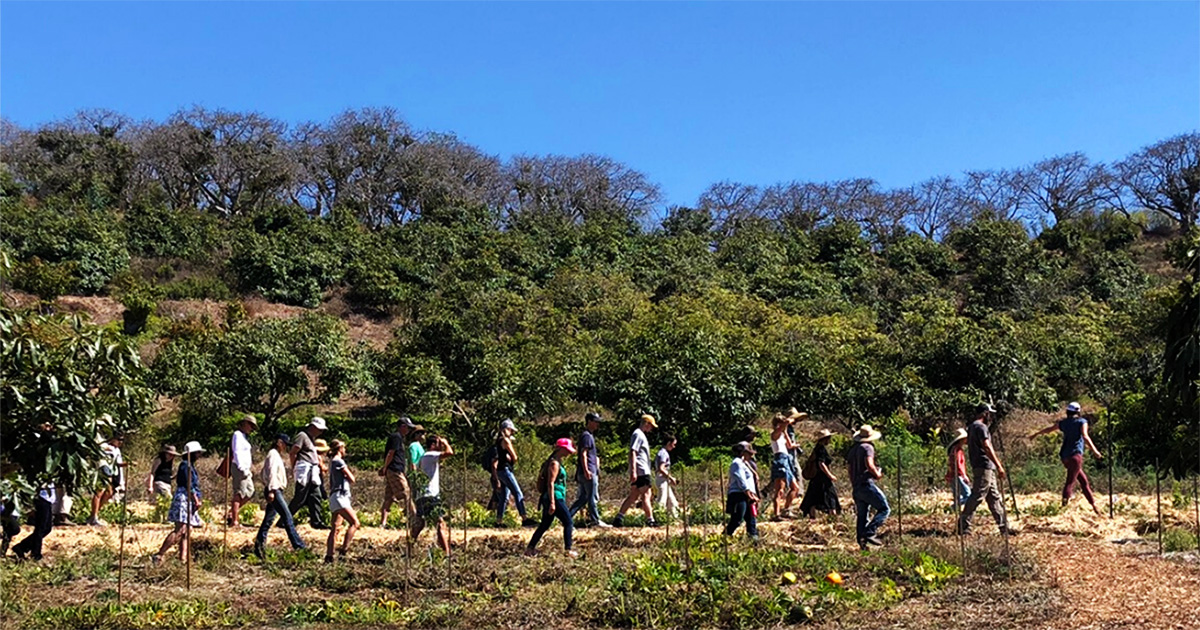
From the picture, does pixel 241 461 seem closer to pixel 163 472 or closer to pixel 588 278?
pixel 163 472

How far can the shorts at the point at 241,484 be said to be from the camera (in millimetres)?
10969

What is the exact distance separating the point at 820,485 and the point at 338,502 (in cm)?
569

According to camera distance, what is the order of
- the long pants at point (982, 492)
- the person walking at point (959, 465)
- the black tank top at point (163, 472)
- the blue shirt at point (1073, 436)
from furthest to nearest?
the black tank top at point (163, 472) → the blue shirt at point (1073, 436) → the person walking at point (959, 465) → the long pants at point (982, 492)

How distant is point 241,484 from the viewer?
1108cm

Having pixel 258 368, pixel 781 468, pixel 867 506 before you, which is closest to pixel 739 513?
pixel 867 506

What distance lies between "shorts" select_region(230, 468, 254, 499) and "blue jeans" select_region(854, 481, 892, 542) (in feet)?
20.2

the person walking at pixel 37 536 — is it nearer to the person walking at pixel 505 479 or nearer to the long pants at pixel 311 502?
the long pants at pixel 311 502

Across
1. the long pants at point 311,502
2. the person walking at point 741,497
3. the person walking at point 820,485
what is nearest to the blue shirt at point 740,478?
the person walking at point 741,497

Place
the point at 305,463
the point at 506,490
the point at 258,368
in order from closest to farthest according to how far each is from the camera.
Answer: the point at 305,463, the point at 506,490, the point at 258,368

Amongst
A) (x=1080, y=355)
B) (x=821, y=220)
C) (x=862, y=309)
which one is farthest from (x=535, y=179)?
(x=1080, y=355)

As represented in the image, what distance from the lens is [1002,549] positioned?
9.35 meters

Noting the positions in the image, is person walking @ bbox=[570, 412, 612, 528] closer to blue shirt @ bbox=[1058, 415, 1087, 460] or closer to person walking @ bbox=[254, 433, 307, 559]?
person walking @ bbox=[254, 433, 307, 559]

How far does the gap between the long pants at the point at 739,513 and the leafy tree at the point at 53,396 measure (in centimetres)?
613

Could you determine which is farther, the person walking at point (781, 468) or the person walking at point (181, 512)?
the person walking at point (781, 468)
